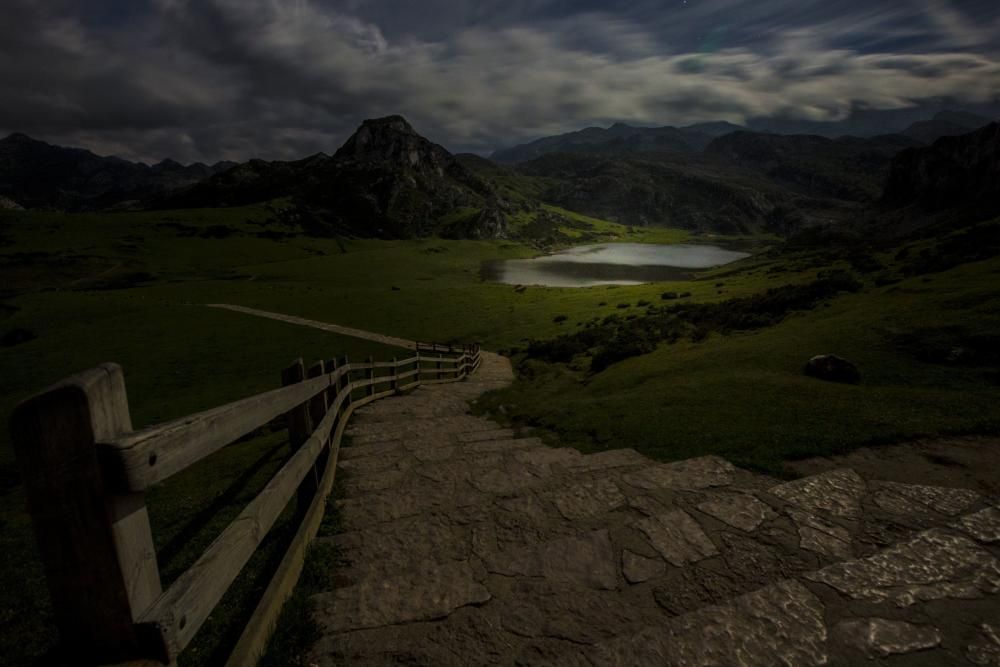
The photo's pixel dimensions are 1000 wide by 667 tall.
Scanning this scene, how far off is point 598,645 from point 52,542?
3857mm

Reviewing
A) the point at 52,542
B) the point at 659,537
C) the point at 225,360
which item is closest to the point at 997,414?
the point at 659,537

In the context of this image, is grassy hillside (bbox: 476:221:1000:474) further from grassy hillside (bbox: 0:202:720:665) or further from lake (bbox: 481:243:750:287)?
lake (bbox: 481:243:750:287)

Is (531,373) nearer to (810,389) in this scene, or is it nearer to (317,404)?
(810,389)

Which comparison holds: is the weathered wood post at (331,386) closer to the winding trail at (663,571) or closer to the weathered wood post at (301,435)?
the winding trail at (663,571)

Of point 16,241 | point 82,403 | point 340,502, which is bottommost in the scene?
point 340,502

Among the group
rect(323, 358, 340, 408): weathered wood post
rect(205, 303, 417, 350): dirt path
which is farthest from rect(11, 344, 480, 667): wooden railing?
rect(205, 303, 417, 350): dirt path

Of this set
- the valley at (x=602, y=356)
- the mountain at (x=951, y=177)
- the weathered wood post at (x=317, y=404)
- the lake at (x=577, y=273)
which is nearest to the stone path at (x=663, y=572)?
the weathered wood post at (x=317, y=404)

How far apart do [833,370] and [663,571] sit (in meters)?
11.8

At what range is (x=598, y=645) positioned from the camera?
3.94m

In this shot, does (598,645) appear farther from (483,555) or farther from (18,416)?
(18,416)

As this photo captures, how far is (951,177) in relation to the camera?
10844 centimetres

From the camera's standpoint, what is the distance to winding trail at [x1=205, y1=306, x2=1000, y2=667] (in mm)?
3895

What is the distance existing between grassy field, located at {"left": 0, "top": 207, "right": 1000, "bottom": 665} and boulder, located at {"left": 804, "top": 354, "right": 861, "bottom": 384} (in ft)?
1.67

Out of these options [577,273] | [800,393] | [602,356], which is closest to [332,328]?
[602,356]
